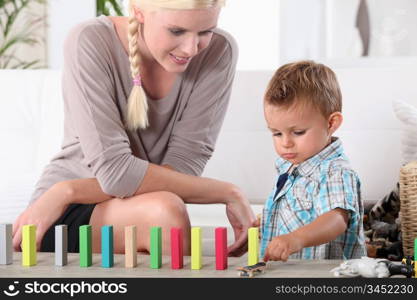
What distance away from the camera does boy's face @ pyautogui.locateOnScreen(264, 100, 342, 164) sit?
140 centimetres

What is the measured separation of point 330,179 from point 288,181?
0.12 m

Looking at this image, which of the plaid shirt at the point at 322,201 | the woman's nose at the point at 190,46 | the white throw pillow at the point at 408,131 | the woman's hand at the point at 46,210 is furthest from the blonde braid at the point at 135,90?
the white throw pillow at the point at 408,131

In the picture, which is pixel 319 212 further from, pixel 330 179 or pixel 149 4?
pixel 149 4

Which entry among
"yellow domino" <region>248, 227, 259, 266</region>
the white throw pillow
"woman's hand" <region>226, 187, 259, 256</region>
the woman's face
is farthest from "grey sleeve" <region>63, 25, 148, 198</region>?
the white throw pillow

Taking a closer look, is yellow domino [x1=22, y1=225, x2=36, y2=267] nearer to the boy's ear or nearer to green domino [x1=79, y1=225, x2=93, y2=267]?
green domino [x1=79, y1=225, x2=93, y2=267]

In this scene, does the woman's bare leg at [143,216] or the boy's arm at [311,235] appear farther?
the woman's bare leg at [143,216]

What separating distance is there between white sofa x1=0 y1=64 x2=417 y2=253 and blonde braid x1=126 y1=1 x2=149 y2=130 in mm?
445

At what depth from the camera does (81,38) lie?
1.60 metres

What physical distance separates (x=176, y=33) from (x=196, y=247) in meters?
0.54

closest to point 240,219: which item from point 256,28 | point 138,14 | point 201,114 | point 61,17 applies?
point 201,114

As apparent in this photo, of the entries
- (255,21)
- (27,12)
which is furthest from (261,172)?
(27,12)

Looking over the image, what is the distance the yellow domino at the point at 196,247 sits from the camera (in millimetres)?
1209

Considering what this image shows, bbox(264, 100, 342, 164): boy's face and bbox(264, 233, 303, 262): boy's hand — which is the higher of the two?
bbox(264, 100, 342, 164): boy's face

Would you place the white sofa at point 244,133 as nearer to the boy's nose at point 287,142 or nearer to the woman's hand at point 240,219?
the woman's hand at point 240,219
